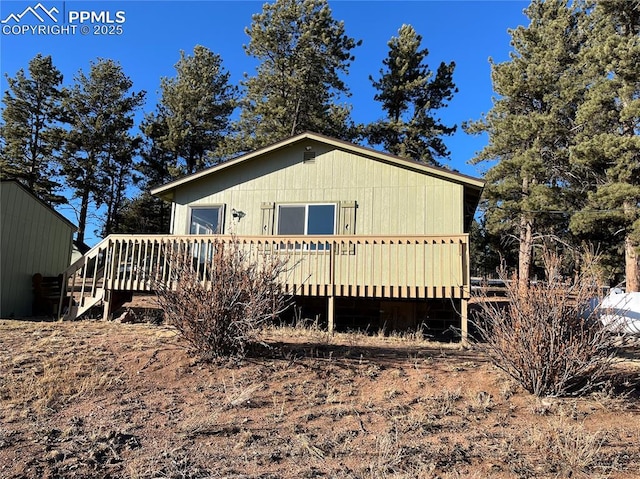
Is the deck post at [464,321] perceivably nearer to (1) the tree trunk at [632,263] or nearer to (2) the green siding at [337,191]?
(2) the green siding at [337,191]

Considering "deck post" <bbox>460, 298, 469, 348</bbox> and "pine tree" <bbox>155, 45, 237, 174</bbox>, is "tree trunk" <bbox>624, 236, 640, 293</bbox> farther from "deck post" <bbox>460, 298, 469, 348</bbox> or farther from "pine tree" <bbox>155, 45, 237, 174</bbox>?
"pine tree" <bbox>155, 45, 237, 174</bbox>

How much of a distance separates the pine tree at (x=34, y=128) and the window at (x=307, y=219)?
2027 centimetres

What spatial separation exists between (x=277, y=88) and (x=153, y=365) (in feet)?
69.6

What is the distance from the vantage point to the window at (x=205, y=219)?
10906mm

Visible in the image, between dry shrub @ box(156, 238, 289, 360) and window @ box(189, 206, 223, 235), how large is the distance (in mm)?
5508

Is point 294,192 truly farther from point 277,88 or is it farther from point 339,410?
point 277,88

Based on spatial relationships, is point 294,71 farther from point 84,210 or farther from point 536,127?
point 84,210

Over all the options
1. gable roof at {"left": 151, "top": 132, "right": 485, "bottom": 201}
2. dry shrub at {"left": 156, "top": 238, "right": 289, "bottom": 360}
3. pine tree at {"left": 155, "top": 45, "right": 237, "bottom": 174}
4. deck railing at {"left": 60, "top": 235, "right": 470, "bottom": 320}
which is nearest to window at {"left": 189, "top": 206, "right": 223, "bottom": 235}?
gable roof at {"left": 151, "top": 132, "right": 485, "bottom": 201}

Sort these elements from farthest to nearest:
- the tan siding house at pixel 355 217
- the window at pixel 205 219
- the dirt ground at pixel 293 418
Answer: the window at pixel 205 219 < the tan siding house at pixel 355 217 < the dirt ground at pixel 293 418

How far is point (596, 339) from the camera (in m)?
4.20

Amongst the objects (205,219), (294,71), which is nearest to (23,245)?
(205,219)

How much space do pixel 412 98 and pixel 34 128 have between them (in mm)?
21785

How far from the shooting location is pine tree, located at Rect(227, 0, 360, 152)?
76.6 ft

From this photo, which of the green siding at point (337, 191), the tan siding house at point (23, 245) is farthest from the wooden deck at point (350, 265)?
the tan siding house at point (23, 245)
